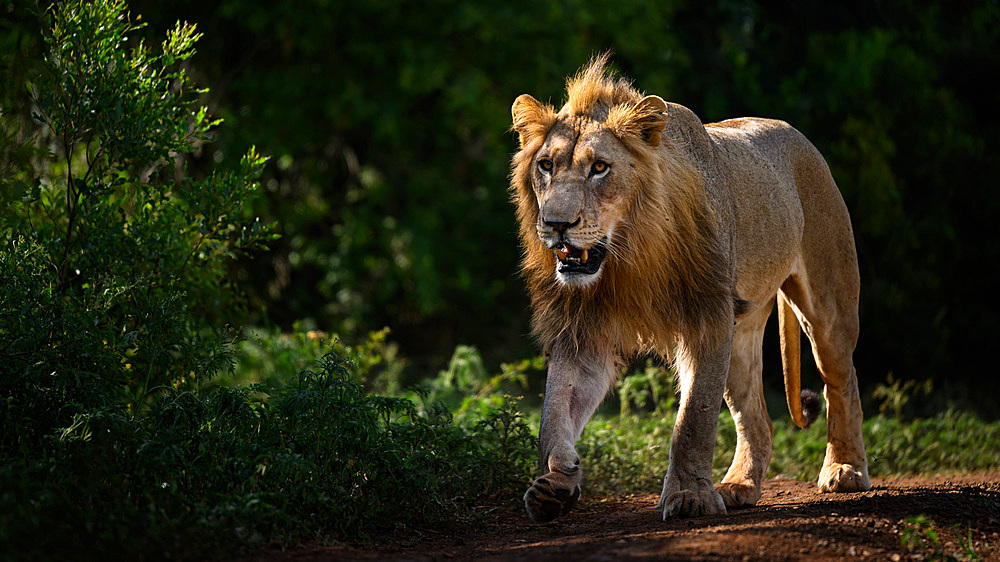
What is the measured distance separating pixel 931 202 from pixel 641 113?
7.10 metres

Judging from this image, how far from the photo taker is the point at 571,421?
4.52m

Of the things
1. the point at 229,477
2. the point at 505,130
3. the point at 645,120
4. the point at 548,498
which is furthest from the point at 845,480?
the point at 505,130

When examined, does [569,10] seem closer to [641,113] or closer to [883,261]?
[883,261]

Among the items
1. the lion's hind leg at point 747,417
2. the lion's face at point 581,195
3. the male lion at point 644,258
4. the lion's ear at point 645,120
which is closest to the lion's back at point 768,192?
the male lion at point 644,258

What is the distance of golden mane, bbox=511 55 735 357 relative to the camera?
4.44 meters

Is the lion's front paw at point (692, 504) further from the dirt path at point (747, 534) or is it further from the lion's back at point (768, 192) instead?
the lion's back at point (768, 192)

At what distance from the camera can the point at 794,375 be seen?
5934mm

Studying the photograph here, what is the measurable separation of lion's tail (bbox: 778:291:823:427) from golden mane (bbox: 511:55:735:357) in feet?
4.57

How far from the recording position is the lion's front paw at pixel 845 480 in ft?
17.5

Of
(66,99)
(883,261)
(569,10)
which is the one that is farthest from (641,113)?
(569,10)

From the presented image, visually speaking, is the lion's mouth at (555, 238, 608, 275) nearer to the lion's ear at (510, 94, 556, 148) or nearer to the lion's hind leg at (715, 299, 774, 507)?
the lion's ear at (510, 94, 556, 148)

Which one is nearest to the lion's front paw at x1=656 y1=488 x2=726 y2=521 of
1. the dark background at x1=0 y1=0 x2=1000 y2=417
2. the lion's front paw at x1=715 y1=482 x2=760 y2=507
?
the lion's front paw at x1=715 y1=482 x2=760 y2=507

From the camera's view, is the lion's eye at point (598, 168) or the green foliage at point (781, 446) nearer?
the lion's eye at point (598, 168)

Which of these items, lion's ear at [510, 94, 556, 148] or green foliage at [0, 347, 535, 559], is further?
lion's ear at [510, 94, 556, 148]
